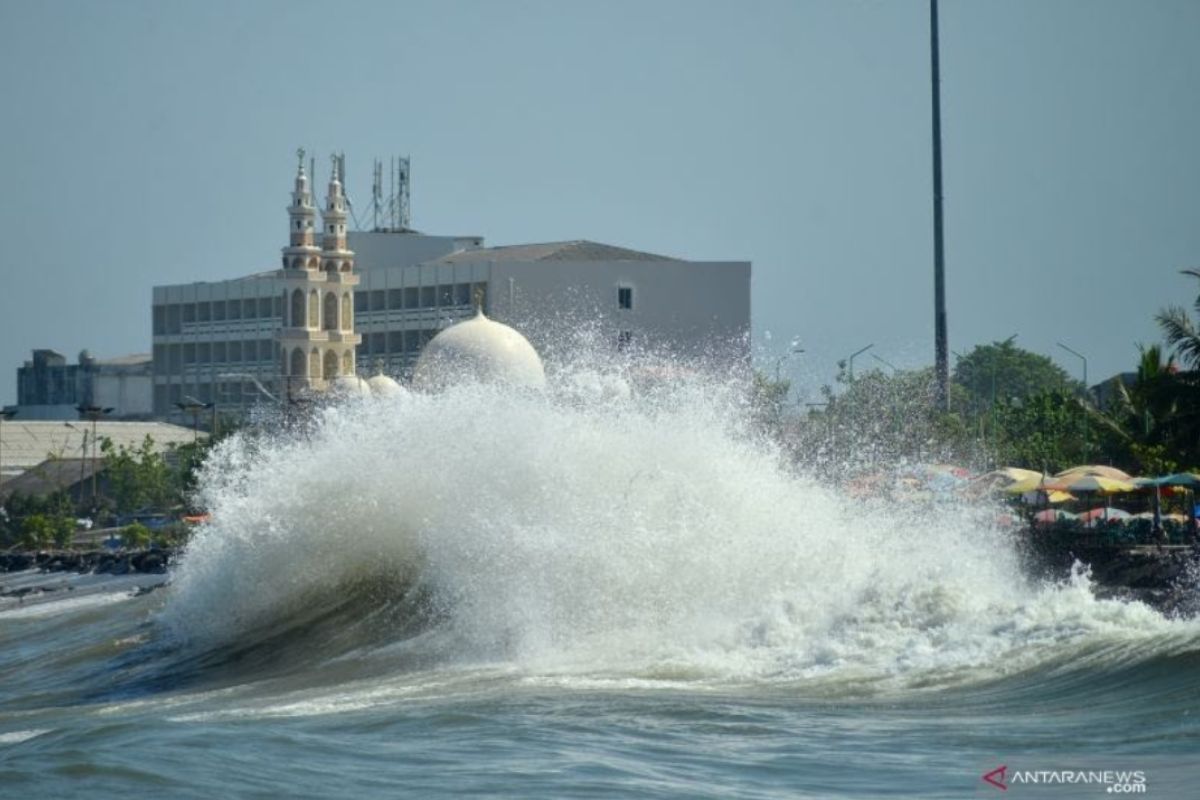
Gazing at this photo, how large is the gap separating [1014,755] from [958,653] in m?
4.47

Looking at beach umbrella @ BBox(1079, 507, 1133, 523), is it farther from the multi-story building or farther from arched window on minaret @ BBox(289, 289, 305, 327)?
the multi-story building

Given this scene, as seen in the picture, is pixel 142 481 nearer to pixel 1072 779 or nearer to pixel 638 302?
pixel 638 302

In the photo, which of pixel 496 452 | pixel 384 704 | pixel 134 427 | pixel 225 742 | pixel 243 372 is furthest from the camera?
pixel 243 372

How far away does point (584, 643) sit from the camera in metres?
22.9

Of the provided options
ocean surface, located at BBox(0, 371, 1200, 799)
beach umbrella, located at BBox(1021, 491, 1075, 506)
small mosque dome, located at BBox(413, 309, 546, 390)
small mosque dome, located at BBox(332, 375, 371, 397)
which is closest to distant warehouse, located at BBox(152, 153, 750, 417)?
small mosque dome, located at BBox(332, 375, 371, 397)

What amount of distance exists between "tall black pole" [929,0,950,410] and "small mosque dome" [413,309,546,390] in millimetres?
14577

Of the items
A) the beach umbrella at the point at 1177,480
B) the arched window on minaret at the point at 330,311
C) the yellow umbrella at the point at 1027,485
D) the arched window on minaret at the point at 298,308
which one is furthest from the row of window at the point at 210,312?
the beach umbrella at the point at 1177,480

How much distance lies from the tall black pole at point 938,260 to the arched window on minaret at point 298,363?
117ft

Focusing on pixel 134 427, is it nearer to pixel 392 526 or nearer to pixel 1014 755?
pixel 392 526

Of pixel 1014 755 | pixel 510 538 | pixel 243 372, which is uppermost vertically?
pixel 243 372

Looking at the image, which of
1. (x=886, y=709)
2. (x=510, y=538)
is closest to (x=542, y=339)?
(x=510, y=538)

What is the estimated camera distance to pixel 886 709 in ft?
60.7

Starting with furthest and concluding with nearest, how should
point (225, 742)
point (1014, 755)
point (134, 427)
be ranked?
point (134, 427) < point (225, 742) < point (1014, 755)

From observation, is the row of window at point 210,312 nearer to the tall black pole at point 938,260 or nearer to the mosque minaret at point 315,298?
the mosque minaret at point 315,298
